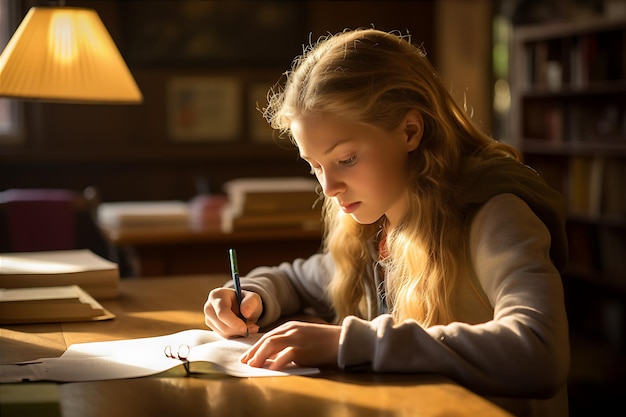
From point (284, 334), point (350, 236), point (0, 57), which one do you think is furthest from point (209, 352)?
point (0, 57)

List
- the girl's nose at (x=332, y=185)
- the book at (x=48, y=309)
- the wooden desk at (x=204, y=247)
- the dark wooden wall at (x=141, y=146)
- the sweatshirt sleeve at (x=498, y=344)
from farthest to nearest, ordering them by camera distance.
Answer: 1. the dark wooden wall at (x=141, y=146)
2. the wooden desk at (x=204, y=247)
3. the book at (x=48, y=309)
4. the girl's nose at (x=332, y=185)
5. the sweatshirt sleeve at (x=498, y=344)

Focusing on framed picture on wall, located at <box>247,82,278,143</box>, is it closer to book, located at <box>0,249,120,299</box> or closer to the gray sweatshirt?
book, located at <box>0,249,120,299</box>

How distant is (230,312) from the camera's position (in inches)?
59.0

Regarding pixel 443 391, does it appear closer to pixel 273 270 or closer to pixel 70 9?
pixel 273 270

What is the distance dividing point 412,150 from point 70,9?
1.11m

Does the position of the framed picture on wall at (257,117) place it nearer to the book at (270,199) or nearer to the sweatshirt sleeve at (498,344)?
the book at (270,199)

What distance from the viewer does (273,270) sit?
6.11 feet

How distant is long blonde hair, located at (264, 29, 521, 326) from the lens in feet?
4.70

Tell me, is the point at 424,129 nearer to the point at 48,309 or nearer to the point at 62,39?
the point at 48,309

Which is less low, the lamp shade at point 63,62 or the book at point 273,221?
the lamp shade at point 63,62

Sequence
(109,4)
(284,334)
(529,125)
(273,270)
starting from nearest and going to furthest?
(284,334), (273,270), (109,4), (529,125)

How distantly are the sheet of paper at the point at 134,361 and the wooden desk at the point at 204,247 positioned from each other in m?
1.98

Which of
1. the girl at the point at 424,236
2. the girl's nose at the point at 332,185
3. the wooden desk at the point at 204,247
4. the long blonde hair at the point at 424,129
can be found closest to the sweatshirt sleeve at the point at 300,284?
the girl at the point at 424,236

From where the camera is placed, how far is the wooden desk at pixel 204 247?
3.44 meters
